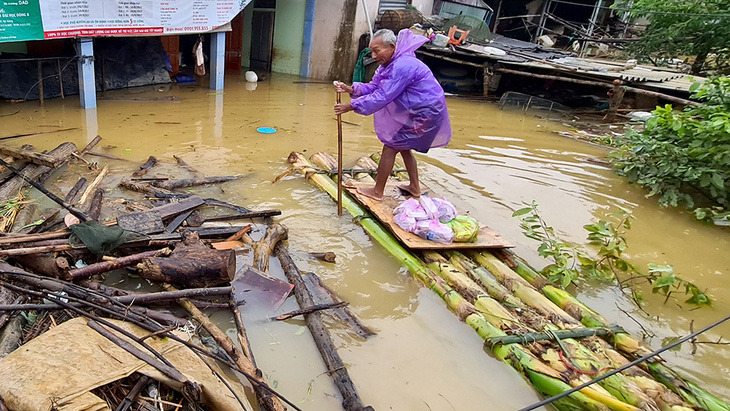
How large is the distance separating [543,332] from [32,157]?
223 inches

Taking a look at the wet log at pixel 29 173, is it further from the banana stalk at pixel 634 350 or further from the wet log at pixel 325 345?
the banana stalk at pixel 634 350

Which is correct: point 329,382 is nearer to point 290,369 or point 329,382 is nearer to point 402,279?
point 290,369

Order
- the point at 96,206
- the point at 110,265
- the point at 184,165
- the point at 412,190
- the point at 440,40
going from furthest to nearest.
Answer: the point at 440,40, the point at 184,165, the point at 412,190, the point at 96,206, the point at 110,265

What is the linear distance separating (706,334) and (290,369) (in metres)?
3.50

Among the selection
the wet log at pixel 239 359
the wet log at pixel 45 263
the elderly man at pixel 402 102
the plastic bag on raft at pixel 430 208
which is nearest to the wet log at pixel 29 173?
the wet log at pixel 45 263

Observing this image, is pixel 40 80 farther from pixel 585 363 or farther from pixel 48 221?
pixel 585 363

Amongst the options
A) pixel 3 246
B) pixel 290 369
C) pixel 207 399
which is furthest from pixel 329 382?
pixel 3 246

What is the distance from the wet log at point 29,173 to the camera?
4762 millimetres

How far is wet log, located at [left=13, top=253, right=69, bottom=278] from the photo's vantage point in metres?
3.30

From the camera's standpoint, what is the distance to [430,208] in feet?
15.3

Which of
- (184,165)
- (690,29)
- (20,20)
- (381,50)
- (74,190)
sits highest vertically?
(690,29)

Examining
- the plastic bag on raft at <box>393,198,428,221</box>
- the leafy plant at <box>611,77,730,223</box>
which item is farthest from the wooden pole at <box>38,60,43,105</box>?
the leafy plant at <box>611,77,730,223</box>

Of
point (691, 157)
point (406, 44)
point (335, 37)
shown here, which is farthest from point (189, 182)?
point (335, 37)

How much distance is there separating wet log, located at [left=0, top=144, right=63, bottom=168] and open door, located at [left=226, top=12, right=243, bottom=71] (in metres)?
9.77
